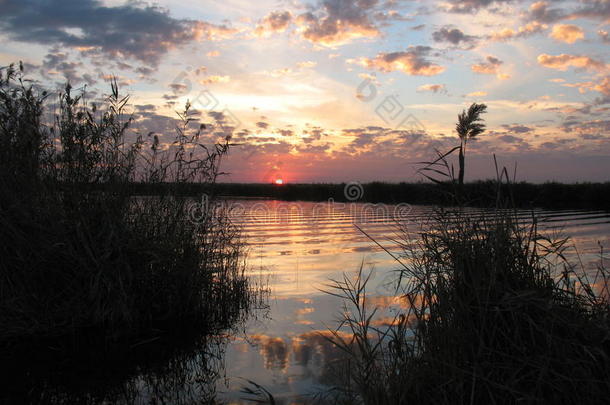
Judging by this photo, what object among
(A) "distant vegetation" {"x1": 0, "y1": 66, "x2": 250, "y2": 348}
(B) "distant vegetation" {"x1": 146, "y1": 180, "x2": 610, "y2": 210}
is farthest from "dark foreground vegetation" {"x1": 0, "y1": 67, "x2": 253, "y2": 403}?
(B) "distant vegetation" {"x1": 146, "y1": 180, "x2": 610, "y2": 210}

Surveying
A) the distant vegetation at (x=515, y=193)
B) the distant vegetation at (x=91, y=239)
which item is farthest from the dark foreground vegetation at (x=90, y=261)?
the distant vegetation at (x=515, y=193)

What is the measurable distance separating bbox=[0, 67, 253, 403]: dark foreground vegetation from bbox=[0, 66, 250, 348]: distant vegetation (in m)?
0.01

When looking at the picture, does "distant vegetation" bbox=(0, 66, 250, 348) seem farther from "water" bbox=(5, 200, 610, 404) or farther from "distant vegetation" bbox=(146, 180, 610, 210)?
"distant vegetation" bbox=(146, 180, 610, 210)

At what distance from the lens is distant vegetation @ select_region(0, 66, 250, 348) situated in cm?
514

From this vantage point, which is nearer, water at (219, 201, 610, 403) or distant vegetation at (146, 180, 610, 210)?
water at (219, 201, 610, 403)

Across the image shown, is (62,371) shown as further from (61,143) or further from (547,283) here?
(547,283)

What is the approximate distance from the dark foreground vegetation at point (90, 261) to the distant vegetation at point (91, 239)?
0.05ft

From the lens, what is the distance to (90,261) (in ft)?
17.2

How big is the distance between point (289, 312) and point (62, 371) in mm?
3045

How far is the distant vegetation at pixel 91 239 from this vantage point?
16.9 feet

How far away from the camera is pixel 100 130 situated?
6.00 m

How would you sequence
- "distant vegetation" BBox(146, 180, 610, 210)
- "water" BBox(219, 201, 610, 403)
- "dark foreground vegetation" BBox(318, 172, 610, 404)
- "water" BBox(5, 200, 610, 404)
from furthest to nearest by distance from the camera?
"distant vegetation" BBox(146, 180, 610, 210) → "water" BBox(219, 201, 610, 403) → "water" BBox(5, 200, 610, 404) → "dark foreground vegetation" BBox(318, 172, 610, 404)

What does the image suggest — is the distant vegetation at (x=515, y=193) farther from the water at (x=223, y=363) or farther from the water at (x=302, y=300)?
the water at (x=223, y=363)

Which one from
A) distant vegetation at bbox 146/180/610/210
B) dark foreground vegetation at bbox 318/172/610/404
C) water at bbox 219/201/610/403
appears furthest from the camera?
distant vegetation at bbox 146/180/610/210
